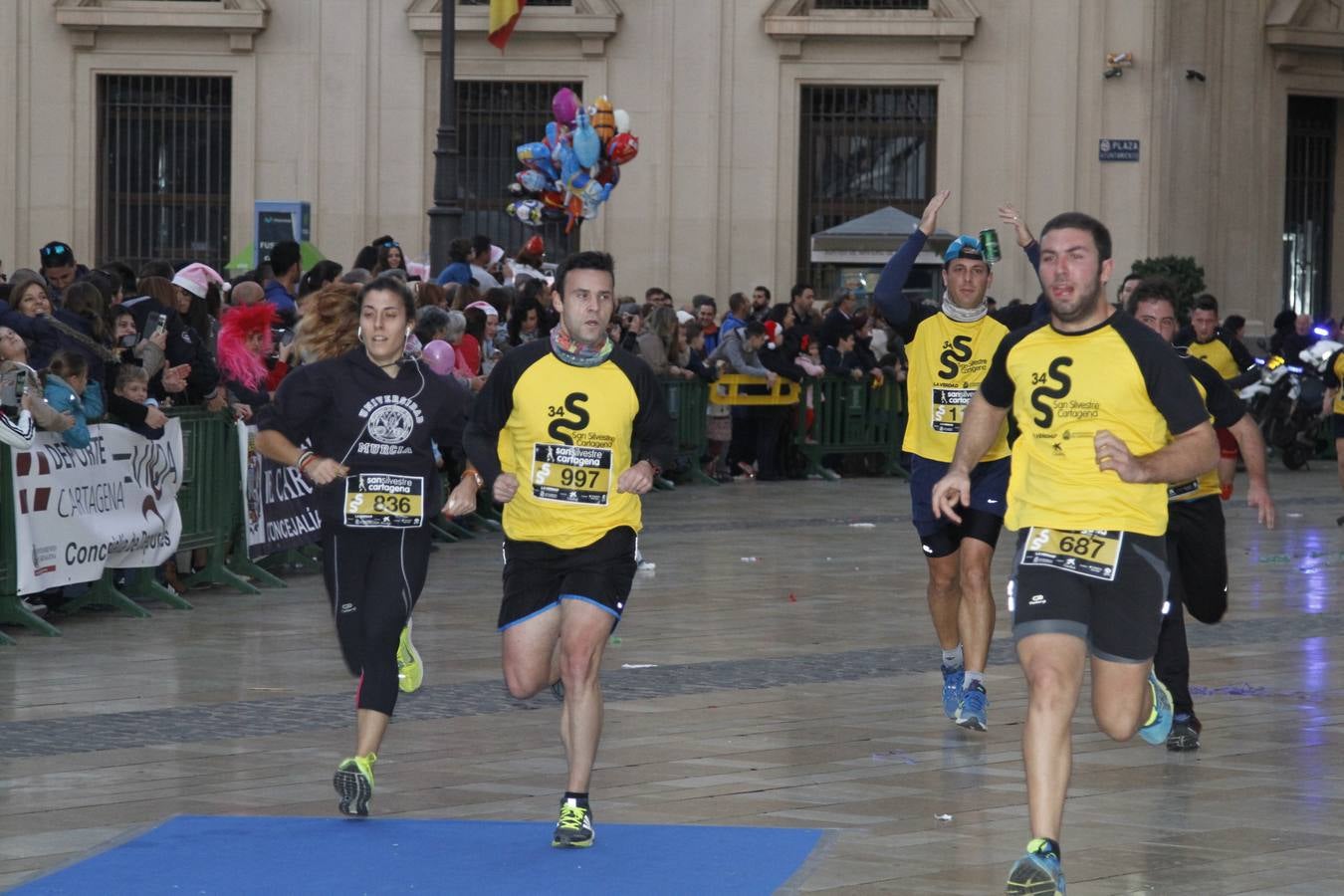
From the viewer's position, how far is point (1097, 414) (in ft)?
23.2

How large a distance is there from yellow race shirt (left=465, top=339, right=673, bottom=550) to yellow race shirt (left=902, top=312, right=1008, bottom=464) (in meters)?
2.54

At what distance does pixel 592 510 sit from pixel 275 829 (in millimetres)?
1441

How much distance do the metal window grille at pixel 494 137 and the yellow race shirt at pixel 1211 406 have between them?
22776 mm

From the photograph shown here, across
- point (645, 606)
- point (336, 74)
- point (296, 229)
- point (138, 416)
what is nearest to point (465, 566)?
point (645, 606)

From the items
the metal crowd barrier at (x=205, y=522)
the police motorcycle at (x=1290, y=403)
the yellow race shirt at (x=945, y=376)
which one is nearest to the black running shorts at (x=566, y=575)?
the yellow race shirt at (x=945, y=376)

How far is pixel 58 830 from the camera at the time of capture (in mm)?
7699

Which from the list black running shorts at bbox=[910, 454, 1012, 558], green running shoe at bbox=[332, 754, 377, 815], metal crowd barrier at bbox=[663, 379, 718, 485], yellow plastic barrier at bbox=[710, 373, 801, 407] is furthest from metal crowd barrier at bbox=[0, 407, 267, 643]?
yellow plastic barrier at bbox=[710, 373, 801, 407]

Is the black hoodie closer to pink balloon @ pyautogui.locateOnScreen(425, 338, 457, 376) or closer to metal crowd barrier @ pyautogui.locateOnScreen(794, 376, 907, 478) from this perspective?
pink balloon @ pyautogui.locateOnScreen(425, 338, 457, 376)

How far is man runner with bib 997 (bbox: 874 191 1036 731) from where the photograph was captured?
9938 millimetres

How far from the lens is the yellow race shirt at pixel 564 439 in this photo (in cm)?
770

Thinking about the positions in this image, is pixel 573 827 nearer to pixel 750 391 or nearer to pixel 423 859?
pixel 423 859

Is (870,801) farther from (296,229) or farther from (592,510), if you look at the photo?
(296,229)

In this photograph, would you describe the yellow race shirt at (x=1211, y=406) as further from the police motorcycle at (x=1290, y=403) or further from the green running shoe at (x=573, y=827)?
the police motorcycle at (x=1290, y=403)

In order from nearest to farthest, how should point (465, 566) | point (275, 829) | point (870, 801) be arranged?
point (275, 829) → point (870, 801) → point (465, 566)
